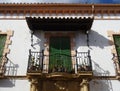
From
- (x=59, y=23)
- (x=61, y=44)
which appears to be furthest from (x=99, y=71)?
(x=59, y=23)

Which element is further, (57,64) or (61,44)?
(61,44)

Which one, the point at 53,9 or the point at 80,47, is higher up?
the point at 53,9

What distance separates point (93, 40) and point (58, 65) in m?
2.59

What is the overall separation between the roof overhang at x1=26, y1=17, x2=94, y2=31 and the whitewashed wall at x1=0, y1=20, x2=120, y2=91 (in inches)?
15.3

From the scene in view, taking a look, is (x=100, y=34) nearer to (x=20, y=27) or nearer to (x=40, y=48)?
(x=40, y=48)

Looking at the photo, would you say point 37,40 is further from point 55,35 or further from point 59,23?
point 59,23

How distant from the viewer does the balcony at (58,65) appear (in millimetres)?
11500

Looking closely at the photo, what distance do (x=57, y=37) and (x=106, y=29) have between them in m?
2.71

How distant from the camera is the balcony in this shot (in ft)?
37.7

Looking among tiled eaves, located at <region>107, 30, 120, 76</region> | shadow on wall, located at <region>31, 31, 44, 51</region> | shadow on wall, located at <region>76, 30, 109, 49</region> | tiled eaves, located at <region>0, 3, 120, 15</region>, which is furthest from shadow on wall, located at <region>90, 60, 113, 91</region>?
tiled eaves, located at <region>0, 3, 120, 15</region>

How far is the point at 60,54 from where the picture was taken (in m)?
12.8

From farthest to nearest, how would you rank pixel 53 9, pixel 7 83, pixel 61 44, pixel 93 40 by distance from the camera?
1. pixel 53 9
2. pixel 93 40
3. pixel 61 44
4. pixel 7 83

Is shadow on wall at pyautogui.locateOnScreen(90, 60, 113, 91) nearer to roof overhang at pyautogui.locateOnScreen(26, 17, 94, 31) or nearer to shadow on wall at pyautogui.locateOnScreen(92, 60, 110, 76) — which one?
shadow on wall at pyautogui.locateOnScreen(92, 60, 110, 76)

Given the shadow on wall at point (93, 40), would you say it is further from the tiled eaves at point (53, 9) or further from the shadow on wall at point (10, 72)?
the shadow on wall at point (10, 72)
